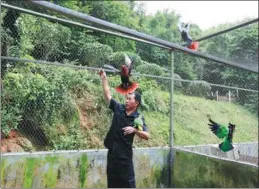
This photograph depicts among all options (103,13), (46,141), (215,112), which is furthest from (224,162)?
(103,13)

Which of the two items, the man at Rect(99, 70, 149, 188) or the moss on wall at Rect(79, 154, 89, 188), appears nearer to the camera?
the man at Rect(99, 70, 149, 188)

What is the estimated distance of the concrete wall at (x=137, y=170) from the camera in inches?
150

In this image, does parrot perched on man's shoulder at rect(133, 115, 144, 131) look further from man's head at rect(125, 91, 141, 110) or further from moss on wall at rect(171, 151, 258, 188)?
moss on wall at rect(171, 151, 258, 188)

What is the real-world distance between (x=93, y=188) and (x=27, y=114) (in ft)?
5.92

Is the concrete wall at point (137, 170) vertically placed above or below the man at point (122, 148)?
below

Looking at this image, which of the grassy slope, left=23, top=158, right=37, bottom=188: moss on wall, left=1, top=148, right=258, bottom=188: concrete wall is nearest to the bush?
left=1, top=148, right=258, bottom=188: concrete wall

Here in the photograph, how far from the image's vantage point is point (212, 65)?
18.3ft

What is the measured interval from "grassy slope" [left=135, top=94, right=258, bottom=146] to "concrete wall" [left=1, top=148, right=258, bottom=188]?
834 mm

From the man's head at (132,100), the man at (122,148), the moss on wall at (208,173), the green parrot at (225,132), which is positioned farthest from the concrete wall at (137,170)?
the man's head at (132,100)

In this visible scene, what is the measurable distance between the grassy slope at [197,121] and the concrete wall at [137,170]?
834 mm

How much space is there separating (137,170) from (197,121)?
224 centimetres

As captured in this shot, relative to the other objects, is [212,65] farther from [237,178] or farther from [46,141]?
[46,141]

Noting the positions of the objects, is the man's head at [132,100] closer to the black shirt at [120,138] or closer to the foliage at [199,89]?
the black shirt at [120,138]

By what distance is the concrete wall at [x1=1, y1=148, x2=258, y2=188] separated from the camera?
3809mm
